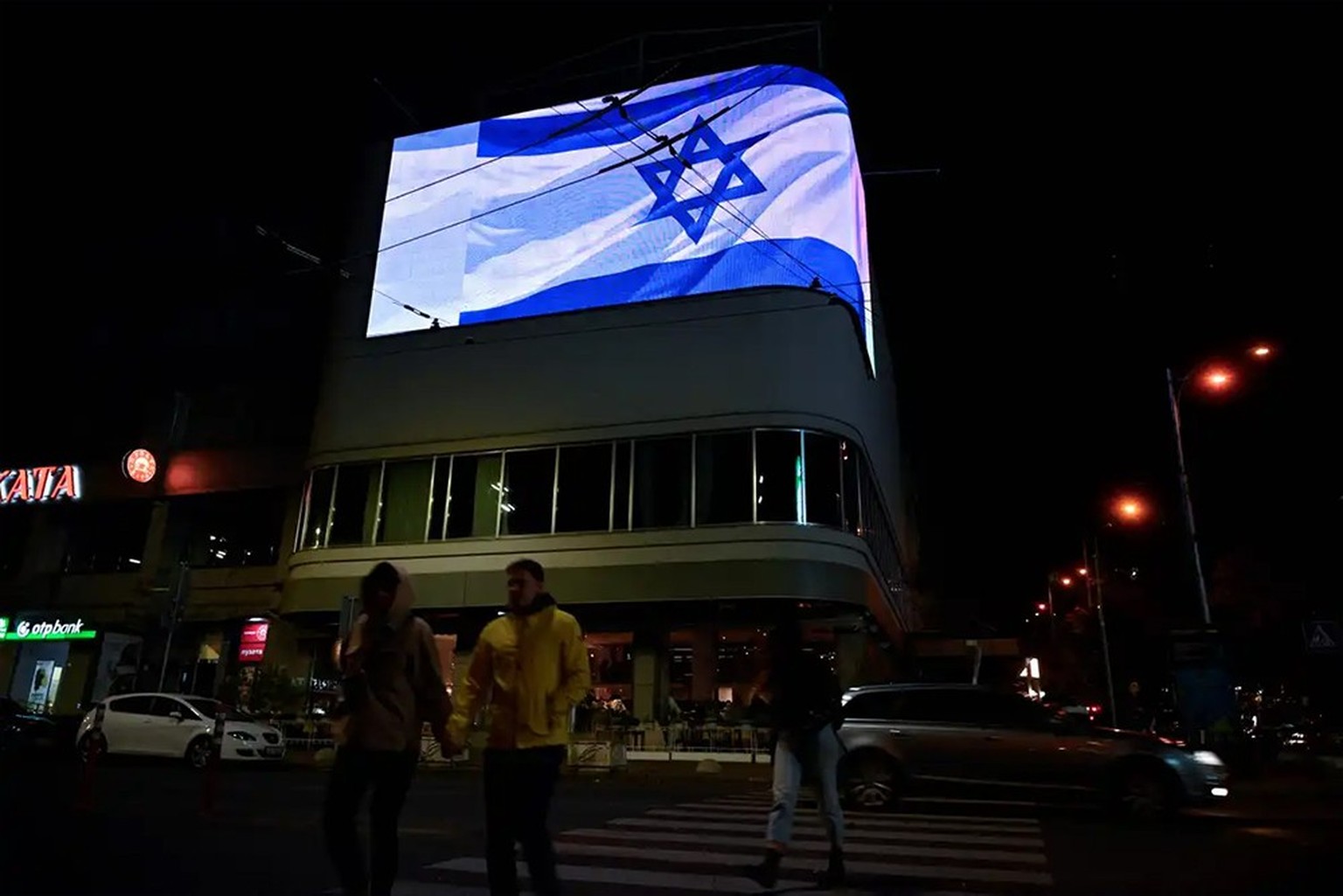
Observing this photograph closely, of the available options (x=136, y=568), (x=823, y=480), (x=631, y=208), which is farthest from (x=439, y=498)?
(x=136, y=568)

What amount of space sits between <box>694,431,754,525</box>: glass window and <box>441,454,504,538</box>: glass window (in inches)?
234

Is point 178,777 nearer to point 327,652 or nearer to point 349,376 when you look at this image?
point 327,652

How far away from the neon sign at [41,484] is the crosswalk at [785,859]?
29976mm

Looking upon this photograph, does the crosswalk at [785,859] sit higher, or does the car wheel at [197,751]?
the car wheel at [197,751]

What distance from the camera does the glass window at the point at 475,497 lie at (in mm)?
24625

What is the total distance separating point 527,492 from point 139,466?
50.6 ft

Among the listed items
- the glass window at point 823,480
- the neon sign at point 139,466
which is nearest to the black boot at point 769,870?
the glass window at point 823,480

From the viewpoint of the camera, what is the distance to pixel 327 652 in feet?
91.5

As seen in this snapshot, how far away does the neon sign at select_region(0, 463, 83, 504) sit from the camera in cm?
3125

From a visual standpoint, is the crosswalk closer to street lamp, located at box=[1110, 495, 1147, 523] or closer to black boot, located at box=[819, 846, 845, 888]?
black boot, located at box=[819, 846, 845, 888]

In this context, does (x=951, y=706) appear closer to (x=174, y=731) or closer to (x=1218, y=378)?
(x=1218, y=378)

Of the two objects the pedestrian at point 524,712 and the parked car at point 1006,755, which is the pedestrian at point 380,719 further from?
the parked car at point 1006,755

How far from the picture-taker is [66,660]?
30.6 metres

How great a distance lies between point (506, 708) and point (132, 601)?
31.3 meters
